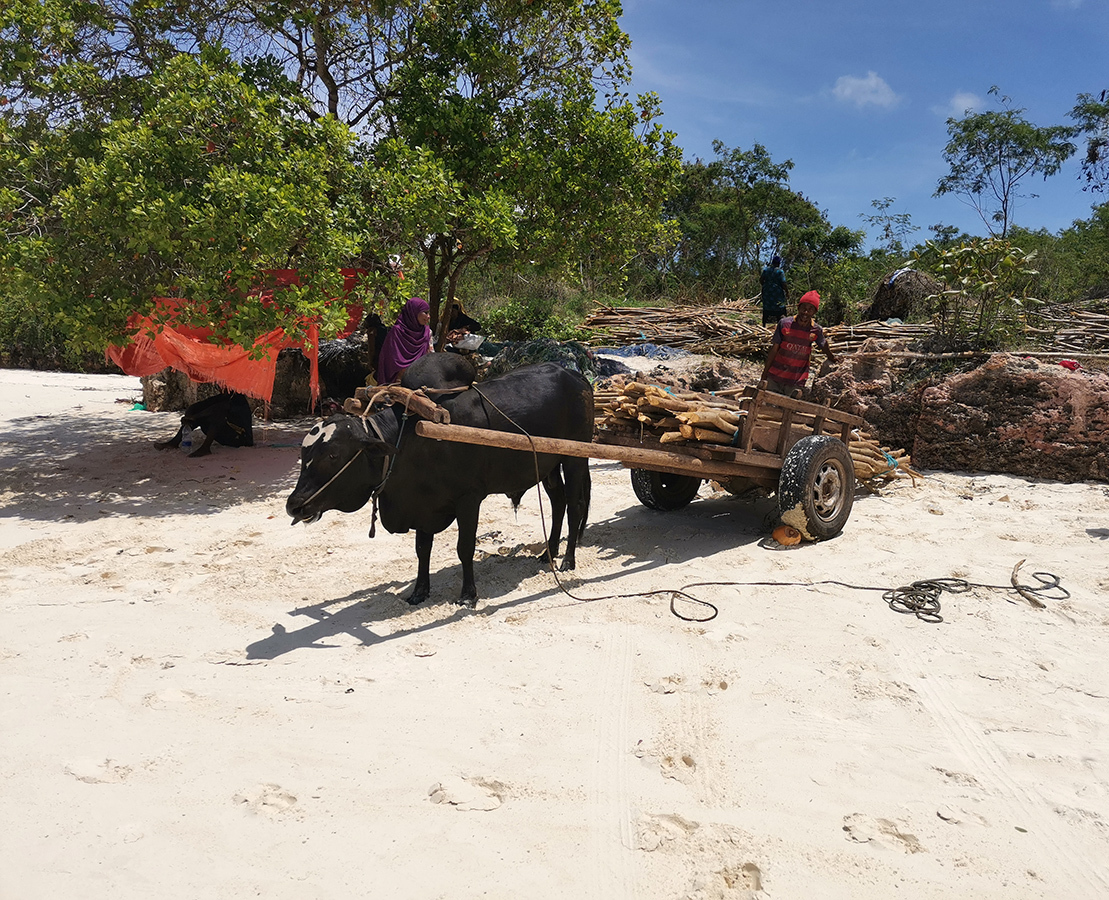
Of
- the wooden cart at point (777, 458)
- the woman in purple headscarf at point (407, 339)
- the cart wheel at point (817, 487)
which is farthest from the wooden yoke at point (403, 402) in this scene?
the woman in purple headscarf at point (407, 339)

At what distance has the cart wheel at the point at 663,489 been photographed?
664cm

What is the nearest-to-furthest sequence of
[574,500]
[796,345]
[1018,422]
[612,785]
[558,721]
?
[612,785] < [558,721] < [574,500] < [796,345] < [1018,422]

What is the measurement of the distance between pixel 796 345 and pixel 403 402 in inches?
147

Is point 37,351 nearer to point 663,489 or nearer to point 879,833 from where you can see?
point 663,489

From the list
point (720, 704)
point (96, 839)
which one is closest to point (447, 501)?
point (720, 704)

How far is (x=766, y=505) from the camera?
22.8ft

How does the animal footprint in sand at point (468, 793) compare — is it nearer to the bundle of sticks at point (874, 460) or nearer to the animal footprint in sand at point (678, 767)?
the animal footprint in sand at point (678, 767)

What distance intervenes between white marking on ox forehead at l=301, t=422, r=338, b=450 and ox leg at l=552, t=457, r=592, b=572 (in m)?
1.88

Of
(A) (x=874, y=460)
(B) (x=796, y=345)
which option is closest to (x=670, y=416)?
(B) (x=796, y=345)

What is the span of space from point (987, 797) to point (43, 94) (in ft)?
34.8

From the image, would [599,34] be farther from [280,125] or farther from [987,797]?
[987,797]

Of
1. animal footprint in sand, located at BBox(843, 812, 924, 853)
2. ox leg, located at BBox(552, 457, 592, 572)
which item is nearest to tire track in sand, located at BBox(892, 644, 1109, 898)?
animal footprint in sand, located at BBox(843, 812, 924, 853)

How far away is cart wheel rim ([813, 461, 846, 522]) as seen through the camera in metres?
5.78

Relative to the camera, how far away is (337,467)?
4246 millimetres
